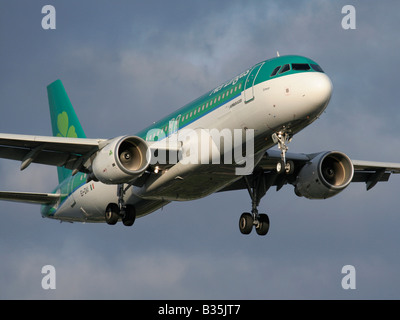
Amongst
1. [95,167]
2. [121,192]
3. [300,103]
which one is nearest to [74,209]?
[121,192]

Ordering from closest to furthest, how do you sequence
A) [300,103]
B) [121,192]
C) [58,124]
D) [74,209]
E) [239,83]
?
1. [300,103]
2. [239,83]
3. [121,192]
4. [74,209]
5. [58,124]

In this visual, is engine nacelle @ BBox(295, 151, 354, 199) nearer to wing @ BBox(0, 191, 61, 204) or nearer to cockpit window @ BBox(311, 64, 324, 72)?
cockpit window @ BBox(311, 64, 324, 72)

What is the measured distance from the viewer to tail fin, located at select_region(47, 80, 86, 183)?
5116cm

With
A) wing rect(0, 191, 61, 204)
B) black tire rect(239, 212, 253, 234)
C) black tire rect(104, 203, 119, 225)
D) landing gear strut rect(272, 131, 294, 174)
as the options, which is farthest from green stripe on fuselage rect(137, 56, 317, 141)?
wing rect(0, 191, 61, 204)

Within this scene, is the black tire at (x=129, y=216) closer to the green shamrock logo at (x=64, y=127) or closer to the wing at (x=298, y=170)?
the wing at (x=298, y=170)

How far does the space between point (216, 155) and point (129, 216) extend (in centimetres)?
759

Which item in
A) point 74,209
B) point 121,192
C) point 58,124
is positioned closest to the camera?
point 121,192

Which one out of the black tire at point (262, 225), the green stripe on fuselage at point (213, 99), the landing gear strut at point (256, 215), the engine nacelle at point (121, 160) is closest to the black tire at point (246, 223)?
the landing gear strut at point (256, 215)

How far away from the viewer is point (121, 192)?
138 ft

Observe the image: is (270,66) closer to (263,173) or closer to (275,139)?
(275,139)

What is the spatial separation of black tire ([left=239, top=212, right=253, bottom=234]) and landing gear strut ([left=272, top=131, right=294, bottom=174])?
307 inches

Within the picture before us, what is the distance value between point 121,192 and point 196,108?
19.9ft

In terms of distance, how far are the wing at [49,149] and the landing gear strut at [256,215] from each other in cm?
821

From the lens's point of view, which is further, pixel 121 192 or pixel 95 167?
pixel 121 192
